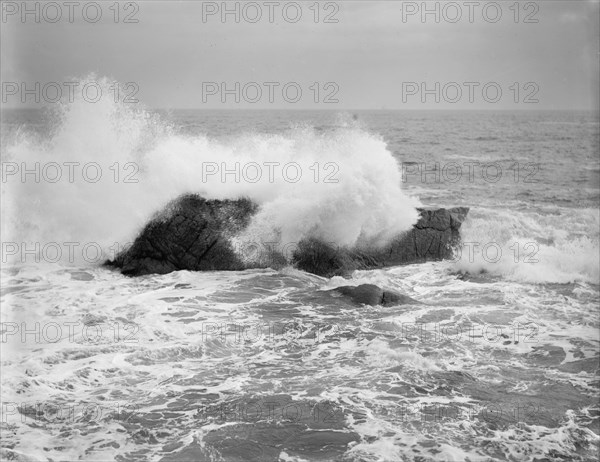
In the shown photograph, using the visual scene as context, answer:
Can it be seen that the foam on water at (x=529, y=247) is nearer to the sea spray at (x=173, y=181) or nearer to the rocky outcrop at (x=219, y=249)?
the rocky outcrop at (x=219, y=249)

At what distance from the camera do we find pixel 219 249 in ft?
35.6

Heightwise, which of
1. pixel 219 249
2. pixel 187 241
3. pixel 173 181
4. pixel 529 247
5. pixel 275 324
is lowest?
pixel 275 324

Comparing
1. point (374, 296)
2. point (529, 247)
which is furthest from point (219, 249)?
point (529, 247)

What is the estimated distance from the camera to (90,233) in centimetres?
1175

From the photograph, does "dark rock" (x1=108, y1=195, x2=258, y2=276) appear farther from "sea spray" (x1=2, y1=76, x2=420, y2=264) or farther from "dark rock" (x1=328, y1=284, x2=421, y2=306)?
"dark rock" (x1=328, y1=284, x2=421, y2=306)

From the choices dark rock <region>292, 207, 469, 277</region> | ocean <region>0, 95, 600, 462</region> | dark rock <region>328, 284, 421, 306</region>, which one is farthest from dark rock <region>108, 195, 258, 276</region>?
dark rock <region>328, 284, 421, 306</region>

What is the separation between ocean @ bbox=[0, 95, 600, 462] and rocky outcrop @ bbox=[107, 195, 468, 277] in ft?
0.85

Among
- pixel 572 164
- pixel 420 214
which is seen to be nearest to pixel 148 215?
pixel 420 214

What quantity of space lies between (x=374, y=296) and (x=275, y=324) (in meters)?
1.57

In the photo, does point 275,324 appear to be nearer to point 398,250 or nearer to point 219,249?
point 219,249

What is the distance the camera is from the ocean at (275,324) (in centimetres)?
565

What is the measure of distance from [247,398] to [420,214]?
633 cm

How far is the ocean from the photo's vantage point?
223 inches

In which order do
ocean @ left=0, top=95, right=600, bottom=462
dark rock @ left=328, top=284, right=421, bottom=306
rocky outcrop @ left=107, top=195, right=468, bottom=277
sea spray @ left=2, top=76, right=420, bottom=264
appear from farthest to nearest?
sea spray @ left=2, top=76, right=420, bottom=264 → rocky outcrop @ left=107, top=195, right=468, bottom=277 → dark rock @ left=328, top=284, right=421, bottom=306 → ocean @ left=0, top=95, right=600, bottom=462
